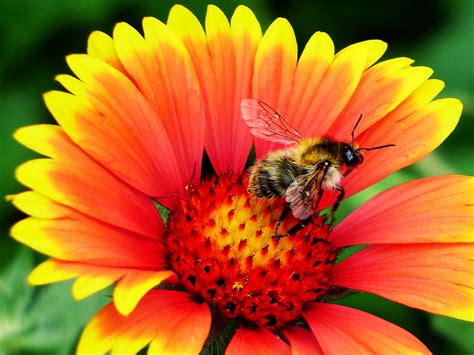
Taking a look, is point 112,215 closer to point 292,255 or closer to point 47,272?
point 47,272

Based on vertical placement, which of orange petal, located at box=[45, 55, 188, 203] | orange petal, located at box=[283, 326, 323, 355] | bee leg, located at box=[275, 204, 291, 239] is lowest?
orange petal, located at box=[283, 326, 323, 355]

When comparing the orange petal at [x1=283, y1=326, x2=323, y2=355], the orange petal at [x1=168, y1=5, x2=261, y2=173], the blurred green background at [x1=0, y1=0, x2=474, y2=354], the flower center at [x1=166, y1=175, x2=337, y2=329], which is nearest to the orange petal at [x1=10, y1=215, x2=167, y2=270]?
the flower center at [x1=166, y1=175, x2=337, y2=329]

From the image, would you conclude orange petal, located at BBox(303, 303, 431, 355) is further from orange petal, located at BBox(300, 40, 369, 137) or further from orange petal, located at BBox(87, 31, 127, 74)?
orange petal, located at BBox(87, 31, 127, 74)

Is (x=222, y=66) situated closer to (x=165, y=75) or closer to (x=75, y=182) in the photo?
(x=165, y=75)

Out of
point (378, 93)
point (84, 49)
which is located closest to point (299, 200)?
point (378, 93)

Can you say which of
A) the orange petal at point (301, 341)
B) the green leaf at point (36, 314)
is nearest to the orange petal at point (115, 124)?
the green leaf at point (36, 314)
